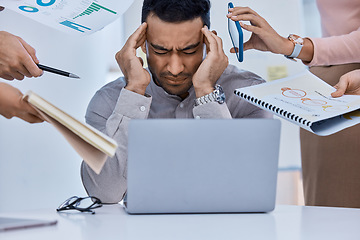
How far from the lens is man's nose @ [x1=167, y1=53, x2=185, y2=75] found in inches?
62.7

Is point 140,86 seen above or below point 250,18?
below

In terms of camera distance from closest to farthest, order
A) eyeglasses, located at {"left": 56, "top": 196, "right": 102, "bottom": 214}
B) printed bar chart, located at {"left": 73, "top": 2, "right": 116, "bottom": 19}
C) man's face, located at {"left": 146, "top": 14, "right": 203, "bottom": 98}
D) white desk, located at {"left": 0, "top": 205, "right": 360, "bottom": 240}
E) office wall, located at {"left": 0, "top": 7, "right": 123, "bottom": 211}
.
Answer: white desk, located at {"left": 0, "top": 205, "right": 360, "bottom": 240} < eyeglasses, located at {"left": 56, "top": 196, "right": 102, "bottom": 214} < printed bar chart, located at {"left": 73, "top": 2, "right": 116, "bottom": 19} < man's face, located at {"left": 146, "top": 14, "right": 203, "bottom": 98} < office wall, located at {"left": 0, "top": 7, "right": 123, "bottom": 211}

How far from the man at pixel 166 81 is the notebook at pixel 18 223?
629 millimetres

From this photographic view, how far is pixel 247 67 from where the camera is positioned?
139 inches

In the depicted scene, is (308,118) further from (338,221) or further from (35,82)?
(35,82)

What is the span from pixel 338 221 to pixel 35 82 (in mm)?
1635

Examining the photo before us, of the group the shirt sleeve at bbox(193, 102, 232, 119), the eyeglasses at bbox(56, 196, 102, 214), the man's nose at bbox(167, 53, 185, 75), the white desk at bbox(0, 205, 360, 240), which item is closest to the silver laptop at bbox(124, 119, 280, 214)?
the white desk at bbox(0, 205, 360, 240)

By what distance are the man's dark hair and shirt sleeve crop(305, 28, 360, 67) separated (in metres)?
0.40

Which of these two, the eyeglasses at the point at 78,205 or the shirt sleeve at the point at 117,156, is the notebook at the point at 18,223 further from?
the shirt sleeve at the point at 117,156

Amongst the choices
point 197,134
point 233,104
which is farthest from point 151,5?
point 197,134

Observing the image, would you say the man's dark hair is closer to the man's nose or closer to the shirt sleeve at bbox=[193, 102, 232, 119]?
the man's nose

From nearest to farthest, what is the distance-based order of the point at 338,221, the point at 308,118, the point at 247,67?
the point at 338,221 → the point at 308,118 → the point at 247,67

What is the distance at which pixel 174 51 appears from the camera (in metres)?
1.59

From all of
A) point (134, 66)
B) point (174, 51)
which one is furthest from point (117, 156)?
point (174, 51)
